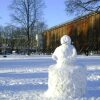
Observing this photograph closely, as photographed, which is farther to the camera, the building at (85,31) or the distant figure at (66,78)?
the building at (85,31)

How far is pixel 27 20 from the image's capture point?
62438 mm

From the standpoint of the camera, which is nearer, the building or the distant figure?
the distant figure

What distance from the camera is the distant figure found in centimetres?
908

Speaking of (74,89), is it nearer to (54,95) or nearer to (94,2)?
(54,95)

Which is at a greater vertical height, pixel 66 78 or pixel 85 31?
pixel 85 31

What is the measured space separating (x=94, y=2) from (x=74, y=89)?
86.8 ft

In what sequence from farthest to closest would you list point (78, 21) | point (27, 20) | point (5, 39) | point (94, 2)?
point (5, 39)
point (27, 20)
point (78, 21)
point (94, 2)

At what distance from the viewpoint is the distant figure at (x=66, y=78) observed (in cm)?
908

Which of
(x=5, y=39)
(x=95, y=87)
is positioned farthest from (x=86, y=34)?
(x=5, y=39)

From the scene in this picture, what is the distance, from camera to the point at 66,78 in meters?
9.15

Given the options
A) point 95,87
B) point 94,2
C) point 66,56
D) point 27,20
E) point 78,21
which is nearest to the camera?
point 66,56

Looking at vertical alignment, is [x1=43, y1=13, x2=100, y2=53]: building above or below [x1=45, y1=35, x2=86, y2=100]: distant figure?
above

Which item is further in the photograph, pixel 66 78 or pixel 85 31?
pixel 85 31

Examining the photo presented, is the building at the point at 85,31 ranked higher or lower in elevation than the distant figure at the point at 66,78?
higher
